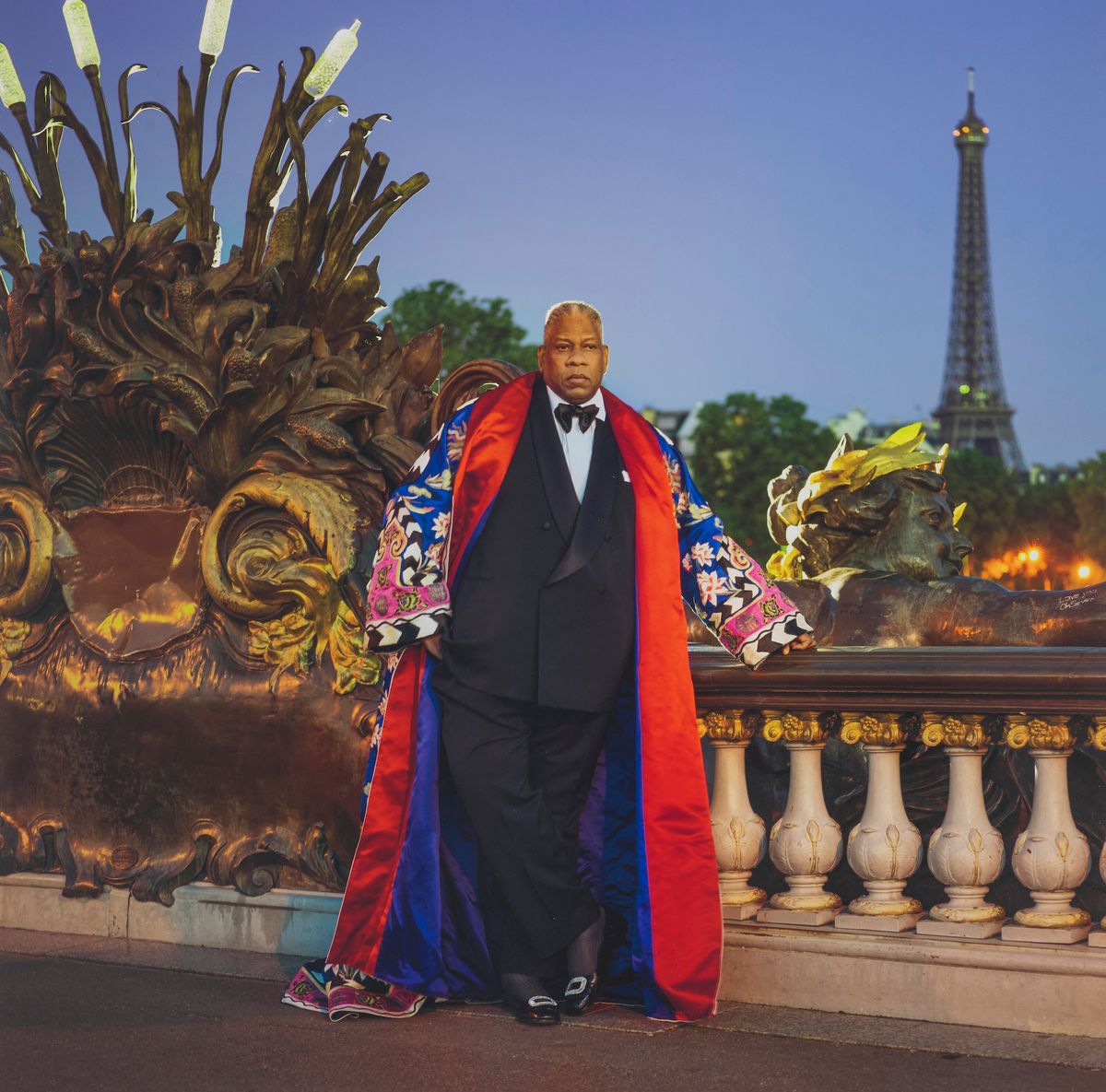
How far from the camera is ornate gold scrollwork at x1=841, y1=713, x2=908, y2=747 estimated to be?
15.0ft

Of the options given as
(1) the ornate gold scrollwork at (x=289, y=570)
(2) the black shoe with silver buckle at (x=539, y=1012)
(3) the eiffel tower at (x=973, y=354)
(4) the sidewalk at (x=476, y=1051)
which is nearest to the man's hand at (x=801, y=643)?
(4) the sidewalk at (x=476, y=1051)

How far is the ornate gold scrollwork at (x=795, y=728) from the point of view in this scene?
469cm

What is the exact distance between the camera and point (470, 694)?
179 inches


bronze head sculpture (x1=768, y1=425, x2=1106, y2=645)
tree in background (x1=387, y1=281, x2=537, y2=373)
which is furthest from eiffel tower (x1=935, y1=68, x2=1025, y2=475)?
bronze head sculpture (x1=768, y1=425, x2=1106, y2=645)

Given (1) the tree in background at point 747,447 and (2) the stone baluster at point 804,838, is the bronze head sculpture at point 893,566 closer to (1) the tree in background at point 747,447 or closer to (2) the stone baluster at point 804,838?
(2) the stone baluster at point 804,838

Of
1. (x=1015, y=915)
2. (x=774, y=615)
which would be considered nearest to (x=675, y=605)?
(x=774, y=615)

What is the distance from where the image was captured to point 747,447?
51.2 m

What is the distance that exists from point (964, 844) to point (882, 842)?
214 millimetres

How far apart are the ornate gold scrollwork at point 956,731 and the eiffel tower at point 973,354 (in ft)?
280

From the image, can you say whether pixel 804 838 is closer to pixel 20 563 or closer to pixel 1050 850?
pixel 1050 850

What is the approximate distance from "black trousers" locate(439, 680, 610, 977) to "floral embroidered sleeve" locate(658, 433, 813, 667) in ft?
1.38

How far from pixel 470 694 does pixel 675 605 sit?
1.93 feet

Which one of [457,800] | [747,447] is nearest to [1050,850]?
[457,800]

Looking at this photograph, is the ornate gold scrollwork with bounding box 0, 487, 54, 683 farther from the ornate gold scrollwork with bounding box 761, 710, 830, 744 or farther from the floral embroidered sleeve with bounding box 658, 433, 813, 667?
the ornate gold scrollwork with bounding box 761, 710, 830, 744
